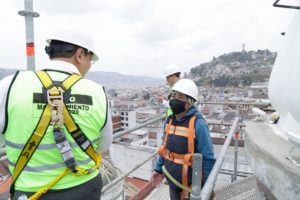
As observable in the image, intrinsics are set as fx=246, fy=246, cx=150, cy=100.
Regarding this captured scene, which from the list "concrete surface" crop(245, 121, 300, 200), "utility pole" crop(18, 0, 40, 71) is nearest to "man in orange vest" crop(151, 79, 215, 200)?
"concrete surface" crop(245, 121, 300, 200)

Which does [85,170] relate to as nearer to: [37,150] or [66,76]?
[37,150]

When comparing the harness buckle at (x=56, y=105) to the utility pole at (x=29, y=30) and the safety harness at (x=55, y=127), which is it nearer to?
the safety harness at (x=55, y=127)

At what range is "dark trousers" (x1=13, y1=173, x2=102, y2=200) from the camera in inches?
59.0

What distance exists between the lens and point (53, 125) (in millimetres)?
1429

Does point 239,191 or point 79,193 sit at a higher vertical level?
point 79,193

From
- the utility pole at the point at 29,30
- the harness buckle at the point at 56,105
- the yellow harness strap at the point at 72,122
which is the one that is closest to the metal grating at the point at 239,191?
the yellow harness strap at the point at 72,122

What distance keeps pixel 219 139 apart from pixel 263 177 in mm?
3646

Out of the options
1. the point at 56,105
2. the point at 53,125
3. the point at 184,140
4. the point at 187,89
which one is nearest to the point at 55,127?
the point at 53,125

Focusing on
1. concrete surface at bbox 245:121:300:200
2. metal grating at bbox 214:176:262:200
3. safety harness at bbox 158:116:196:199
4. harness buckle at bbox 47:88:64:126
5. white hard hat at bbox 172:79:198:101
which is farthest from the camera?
metal grating at bbox 214:176:262:200

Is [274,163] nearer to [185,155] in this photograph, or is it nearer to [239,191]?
[185,155]

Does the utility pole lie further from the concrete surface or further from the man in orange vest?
the concrete surface

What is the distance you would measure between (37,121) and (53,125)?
97 mm

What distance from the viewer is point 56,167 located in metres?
1.50

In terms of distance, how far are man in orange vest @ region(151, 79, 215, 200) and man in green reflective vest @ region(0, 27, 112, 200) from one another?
129 centimetres
